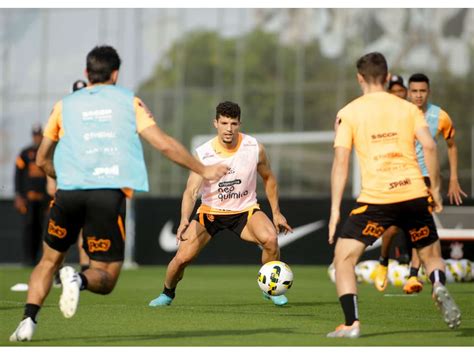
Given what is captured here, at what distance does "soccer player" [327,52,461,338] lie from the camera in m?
9.74

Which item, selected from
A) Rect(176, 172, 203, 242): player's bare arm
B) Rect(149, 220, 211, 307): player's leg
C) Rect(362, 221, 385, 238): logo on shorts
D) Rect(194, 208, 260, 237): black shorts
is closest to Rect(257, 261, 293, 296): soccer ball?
Rect(194, 208, 260, 237): black shorts

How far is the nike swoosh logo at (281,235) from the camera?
25.2 meters

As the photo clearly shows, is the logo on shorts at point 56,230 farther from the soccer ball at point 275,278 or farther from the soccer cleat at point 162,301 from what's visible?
the soccer ball at point 275,278

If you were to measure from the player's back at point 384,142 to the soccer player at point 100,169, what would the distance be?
3.85 ft

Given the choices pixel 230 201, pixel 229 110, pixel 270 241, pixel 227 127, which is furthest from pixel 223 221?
pixel 229 110

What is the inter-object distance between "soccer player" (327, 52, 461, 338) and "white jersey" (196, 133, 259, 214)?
387cm

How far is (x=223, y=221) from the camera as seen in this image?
536 inches

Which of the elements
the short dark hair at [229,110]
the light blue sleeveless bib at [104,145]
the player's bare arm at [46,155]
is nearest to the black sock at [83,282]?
the light blue sleeveless bib at [104,145]

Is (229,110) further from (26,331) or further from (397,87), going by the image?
(26,331)

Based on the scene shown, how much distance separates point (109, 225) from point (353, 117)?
205 centimetres

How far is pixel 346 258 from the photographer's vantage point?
977 centimetres

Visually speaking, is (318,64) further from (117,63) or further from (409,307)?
(117,63)

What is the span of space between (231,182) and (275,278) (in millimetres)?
1159
